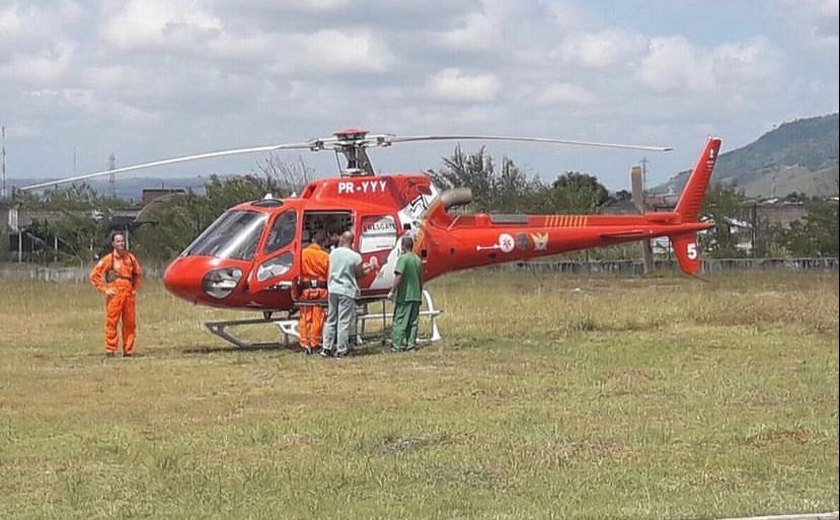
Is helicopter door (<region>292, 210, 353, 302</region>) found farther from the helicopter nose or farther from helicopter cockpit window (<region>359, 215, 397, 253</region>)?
the helicopter nose

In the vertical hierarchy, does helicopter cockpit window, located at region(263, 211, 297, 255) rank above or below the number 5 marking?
above

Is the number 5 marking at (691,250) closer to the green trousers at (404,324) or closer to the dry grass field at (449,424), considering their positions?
the dry grass field at (449,424)

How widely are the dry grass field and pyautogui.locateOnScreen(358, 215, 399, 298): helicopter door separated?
1178 mm

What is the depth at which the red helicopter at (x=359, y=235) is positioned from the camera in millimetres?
15789

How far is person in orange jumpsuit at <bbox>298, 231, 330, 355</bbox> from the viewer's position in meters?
15.8

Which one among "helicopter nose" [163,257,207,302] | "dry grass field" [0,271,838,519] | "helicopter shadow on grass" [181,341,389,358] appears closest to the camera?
"dry grass field" [0,271,838,519]

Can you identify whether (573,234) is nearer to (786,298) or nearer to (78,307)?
(786,298)

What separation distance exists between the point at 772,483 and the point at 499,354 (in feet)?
26.2

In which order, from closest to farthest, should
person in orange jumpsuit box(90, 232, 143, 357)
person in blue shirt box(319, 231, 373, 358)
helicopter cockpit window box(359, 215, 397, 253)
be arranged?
person in blue shirt box(319, 231, 373, 358) → person in orange jumpsuit box(90, 232, 143, 357) → helicopter cockpit window box(359, 215, 397, 253)

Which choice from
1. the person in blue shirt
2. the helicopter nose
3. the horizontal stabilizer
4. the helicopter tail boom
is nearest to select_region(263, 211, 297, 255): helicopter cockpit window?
the person in blue shirt

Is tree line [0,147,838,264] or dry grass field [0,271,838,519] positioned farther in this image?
tree line [0,147,838,264]

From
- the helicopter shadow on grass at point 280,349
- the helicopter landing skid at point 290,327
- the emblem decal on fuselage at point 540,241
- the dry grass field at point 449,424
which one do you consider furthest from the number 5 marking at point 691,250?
the helicopter shadow on grass at point 280,349

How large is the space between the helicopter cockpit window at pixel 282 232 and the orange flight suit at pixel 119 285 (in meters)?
1.70

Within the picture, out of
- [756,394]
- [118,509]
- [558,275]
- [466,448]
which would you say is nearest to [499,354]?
[756,394]
